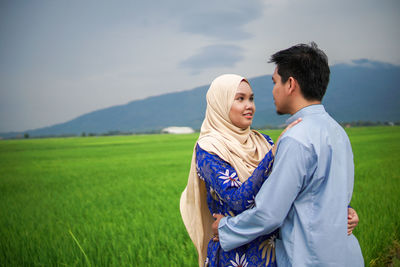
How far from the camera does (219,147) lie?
1430 mm

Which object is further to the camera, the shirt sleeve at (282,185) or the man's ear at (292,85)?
the man's ear at (292,85)

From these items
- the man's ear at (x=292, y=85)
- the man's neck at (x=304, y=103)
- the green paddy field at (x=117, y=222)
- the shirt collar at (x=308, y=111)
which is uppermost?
the man's ear at (x=292, y=85)

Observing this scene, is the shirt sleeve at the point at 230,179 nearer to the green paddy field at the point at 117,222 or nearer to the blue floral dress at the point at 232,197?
the blue floral dress at the point at 232,197

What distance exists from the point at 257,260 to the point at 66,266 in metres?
2.34

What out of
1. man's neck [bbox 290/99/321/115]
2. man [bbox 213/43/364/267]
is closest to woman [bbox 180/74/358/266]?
man [bbox 213/43/364/267]

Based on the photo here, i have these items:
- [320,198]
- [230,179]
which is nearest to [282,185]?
[320,198]

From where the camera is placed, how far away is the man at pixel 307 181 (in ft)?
3.55

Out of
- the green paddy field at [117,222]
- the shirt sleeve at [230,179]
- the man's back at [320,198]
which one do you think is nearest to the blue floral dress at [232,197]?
the shirt sleeve at [230,179]

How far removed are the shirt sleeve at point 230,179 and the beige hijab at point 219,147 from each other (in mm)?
51

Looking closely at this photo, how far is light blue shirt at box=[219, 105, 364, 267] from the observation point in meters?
1.08

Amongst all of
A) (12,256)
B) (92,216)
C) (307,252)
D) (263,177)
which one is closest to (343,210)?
(307,252)

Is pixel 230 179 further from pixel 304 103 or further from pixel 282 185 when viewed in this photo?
pixel 304 103

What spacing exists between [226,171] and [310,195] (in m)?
0.40

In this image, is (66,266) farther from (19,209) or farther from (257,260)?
(19,209)
